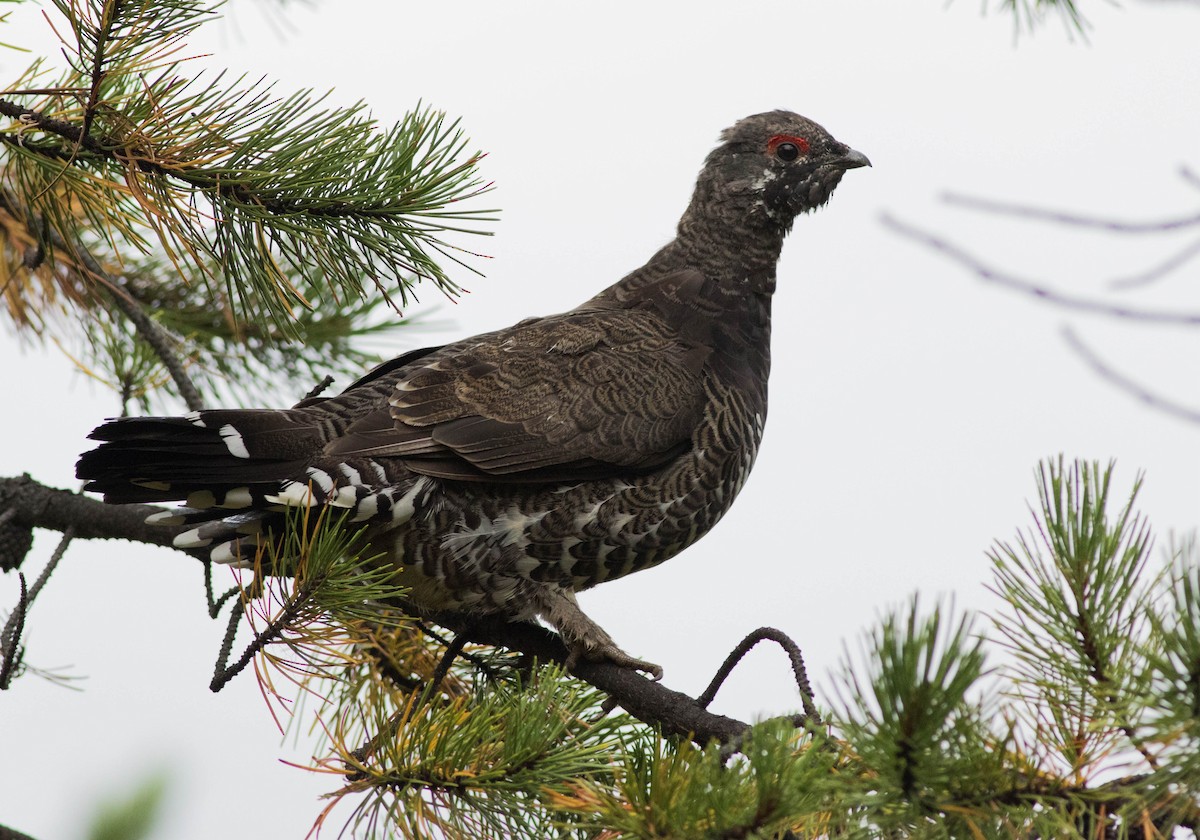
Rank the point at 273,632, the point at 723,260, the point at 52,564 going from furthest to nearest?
the point at 723,260 < the point at 52,564 < the point at 273,632

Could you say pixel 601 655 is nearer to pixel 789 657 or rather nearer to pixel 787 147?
pixel 789 657

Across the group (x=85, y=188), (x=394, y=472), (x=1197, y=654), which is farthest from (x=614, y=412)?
(x=1197, y=654)

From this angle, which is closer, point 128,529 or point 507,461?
point 507,461

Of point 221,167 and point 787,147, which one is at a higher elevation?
point 787,147

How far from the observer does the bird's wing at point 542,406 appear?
3592mm

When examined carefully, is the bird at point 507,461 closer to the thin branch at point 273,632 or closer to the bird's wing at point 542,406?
the bird's wing at point 542,406

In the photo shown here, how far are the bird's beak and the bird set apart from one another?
0.85 meters

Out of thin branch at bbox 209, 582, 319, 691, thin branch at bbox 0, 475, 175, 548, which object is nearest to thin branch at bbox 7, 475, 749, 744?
thin branch at bbox 0, 475, 175, 548

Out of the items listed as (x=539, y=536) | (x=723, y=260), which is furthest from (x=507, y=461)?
(x=723, y=260)

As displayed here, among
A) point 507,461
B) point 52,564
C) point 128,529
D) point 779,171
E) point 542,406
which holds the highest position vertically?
point 779,171

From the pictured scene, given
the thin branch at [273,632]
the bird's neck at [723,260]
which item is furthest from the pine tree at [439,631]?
the bird's neck at [723,260]

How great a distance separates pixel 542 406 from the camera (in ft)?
12.4

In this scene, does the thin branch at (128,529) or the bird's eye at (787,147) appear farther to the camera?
the bird's eye at (787,147)

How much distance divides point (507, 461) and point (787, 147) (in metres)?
1.89
